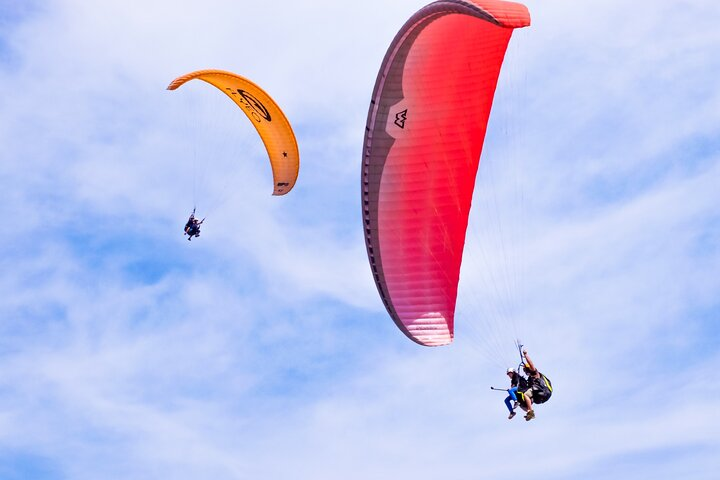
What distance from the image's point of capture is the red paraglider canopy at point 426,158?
2645 cm

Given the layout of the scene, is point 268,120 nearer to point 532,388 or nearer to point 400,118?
point 400,118

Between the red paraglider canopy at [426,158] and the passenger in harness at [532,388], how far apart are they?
245 cm

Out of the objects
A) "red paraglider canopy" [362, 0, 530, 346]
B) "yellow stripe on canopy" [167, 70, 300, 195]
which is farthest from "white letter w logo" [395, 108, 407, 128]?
"yellow stripe on canopy" [167, 70, 300, 195]

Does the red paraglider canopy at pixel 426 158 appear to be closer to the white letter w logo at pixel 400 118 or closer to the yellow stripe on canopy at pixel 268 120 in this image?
the white letter w logo at pixel 400 118

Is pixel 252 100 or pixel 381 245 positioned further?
pixel 252 100

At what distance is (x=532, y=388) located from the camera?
1059 inches

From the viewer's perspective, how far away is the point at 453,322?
2880cm

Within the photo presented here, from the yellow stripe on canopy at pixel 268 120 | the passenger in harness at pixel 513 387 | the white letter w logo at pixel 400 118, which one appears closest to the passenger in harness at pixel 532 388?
the passenger in harness at pixel 513 387

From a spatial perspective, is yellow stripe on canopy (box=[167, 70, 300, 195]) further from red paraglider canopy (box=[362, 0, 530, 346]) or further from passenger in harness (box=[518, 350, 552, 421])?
passenger in harness (box=[518, 350, 552, 421])

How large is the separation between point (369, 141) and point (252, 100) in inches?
533

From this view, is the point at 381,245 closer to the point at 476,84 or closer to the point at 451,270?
the point at 451,270

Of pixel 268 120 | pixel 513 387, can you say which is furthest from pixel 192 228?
pixel 513 387

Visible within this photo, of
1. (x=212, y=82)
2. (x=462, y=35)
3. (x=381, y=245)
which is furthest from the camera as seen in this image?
(x=212, y=82)

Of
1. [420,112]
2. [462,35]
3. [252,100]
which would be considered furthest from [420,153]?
[252,100]
